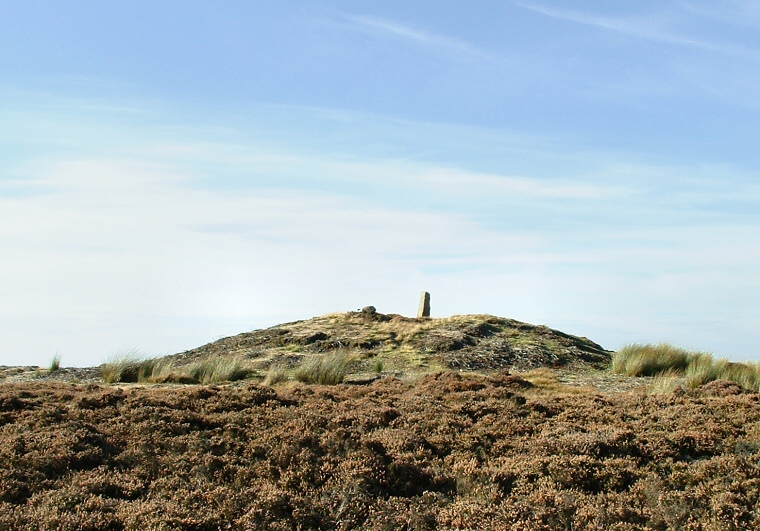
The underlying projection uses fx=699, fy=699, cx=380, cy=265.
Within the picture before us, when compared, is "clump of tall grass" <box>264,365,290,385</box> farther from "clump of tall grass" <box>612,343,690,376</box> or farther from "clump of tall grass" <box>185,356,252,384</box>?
"clump of tall grass" <box>612,343,690,376</box>

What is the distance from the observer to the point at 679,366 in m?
19.2

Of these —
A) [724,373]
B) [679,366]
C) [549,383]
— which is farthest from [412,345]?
[724,373]

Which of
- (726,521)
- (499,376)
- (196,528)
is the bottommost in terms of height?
(196,528)

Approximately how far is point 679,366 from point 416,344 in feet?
24.5

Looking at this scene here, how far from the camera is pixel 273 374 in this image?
54.4ft

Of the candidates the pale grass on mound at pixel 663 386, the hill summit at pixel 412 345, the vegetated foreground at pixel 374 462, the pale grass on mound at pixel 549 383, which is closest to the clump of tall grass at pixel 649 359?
the hill summit at pixel 412 345

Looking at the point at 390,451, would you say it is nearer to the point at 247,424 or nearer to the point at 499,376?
the point at 247,424

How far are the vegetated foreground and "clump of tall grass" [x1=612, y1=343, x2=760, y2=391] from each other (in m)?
5.34

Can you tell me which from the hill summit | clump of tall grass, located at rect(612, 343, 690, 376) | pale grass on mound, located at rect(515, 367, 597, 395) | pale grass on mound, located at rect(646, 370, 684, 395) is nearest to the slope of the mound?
the hill summit

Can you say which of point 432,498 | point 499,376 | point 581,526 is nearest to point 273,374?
point 499,376

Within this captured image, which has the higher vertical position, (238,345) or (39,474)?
(238,345)

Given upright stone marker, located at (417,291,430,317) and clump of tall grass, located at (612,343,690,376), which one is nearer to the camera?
clump of tall grass, located at (612,343,690,376)

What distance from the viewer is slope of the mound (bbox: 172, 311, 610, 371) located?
1995cm

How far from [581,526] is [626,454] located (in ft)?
7.13
